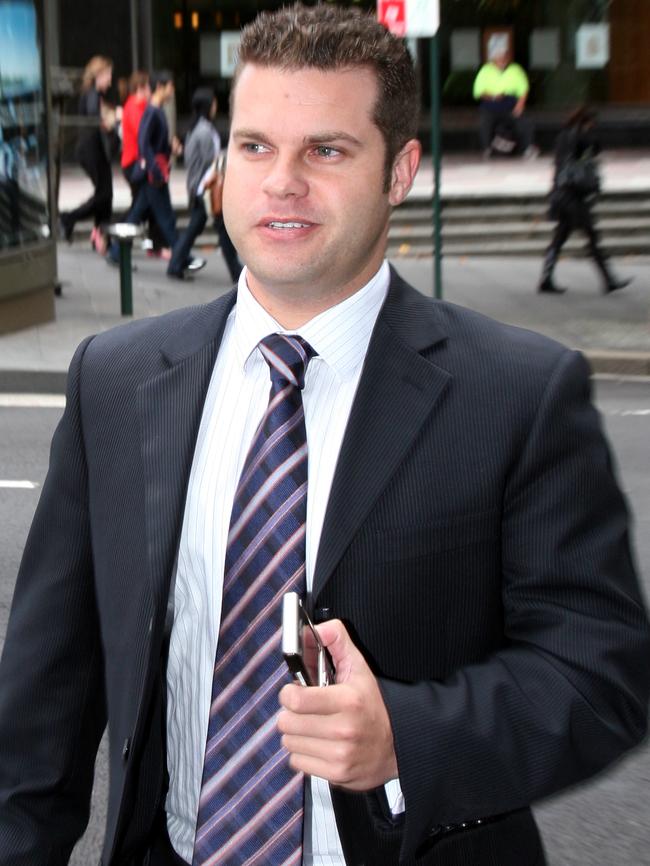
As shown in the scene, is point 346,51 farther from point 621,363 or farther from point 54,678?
point 621,363

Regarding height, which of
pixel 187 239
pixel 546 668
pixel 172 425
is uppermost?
pixel 172 425

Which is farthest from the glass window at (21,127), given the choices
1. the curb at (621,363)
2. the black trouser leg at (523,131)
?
the black trouser leg at (523,131)

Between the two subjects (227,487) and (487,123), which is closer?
(227,487)

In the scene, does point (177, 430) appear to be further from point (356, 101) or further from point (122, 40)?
point (122, 40)

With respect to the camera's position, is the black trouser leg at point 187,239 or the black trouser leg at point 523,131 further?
the black trouser leg at point 523,131

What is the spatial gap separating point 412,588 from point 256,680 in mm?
244

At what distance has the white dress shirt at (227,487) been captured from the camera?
219 centimetres

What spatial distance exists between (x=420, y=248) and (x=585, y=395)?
1764 cm

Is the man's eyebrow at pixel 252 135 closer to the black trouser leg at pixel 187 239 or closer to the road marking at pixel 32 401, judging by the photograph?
the road marking at pixel 32 401

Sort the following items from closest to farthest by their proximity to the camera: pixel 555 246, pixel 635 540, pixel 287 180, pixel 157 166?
1. pixel 287 180
2. pixel 635 540
3. pixel 555 246
4. pixel 157 166

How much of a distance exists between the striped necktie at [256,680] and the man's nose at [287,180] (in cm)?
33

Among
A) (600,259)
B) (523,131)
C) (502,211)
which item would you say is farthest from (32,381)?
(523,131)

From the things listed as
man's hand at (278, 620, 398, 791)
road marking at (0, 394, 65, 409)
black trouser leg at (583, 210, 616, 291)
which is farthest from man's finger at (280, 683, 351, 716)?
black trouser leg at (583, 210, 616, 291)

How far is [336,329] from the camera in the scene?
2277 millimetres
